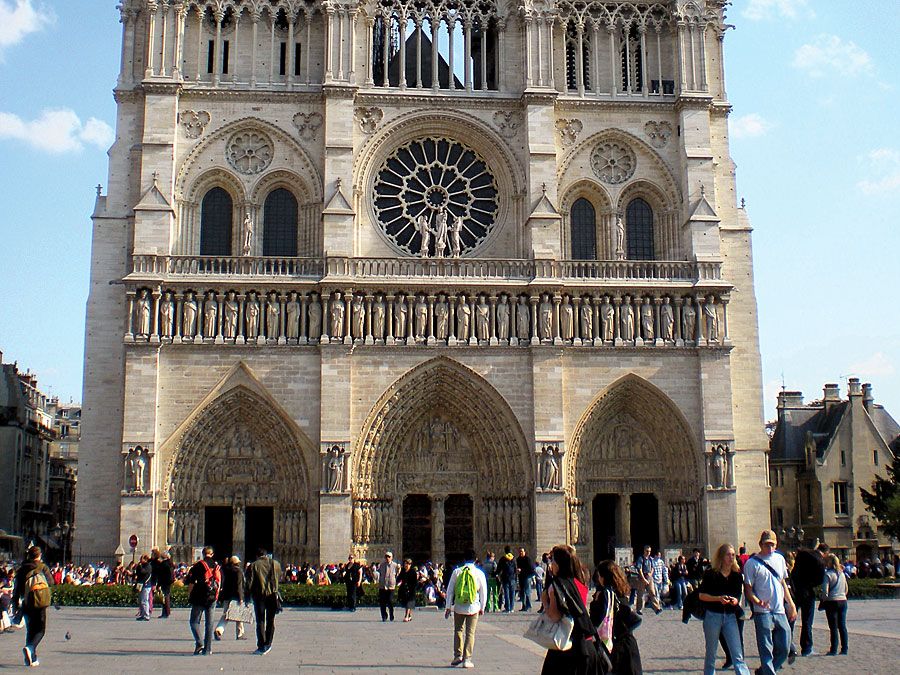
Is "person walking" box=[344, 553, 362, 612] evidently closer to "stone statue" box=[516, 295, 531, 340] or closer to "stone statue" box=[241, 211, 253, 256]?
"stone statue" box=[516, 295, 531, 340]

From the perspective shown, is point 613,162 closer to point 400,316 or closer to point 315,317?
point 400,316

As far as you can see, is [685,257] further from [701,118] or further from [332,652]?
[332,652]

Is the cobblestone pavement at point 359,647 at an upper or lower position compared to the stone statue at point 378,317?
lower

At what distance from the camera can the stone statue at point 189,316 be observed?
29906 mm

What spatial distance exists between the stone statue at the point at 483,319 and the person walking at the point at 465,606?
16.8 meters

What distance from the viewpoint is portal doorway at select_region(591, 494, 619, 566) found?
103ft

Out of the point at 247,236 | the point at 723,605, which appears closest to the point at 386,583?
the point at 723,605

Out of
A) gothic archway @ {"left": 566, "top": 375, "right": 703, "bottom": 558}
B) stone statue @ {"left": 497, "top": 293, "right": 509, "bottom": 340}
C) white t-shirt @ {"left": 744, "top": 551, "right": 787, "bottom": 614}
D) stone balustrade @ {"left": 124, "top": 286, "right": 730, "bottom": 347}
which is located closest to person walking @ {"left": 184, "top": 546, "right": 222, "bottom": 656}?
white t-shirt @ {"left": 744, "top": 551, "right": 787, "bottom": 614}

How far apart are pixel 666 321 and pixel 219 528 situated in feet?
44.4

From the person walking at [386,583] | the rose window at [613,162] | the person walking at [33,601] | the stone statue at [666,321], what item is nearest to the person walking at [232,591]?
the person walking at [33,601]

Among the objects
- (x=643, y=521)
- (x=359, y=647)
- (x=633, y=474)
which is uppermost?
(x=633, y=474)

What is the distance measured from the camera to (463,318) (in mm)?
30594

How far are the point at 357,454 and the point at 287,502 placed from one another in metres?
2.34

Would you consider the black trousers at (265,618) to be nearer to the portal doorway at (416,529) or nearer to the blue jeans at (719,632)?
the blue jeans at (719,632)
